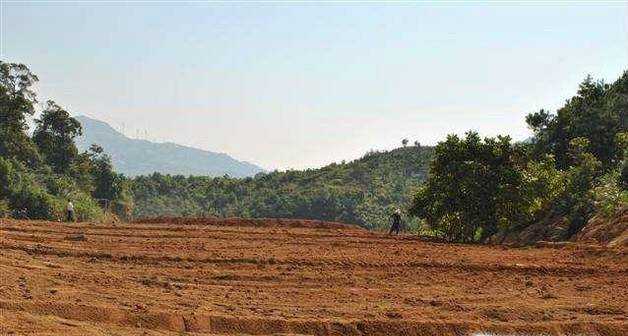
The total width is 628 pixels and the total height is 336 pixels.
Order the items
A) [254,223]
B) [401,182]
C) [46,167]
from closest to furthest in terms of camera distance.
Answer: [254,223]
[46,167]
[401,182]

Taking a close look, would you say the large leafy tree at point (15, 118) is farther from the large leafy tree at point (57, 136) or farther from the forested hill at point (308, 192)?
the forested hill at point (308, 192)

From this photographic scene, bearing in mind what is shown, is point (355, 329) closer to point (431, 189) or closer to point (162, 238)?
point (162, 238)

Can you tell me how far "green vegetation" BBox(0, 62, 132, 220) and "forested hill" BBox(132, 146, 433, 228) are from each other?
1457 centimetres

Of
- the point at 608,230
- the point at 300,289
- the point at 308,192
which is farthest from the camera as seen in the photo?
the point at 308,192

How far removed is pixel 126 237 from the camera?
2228 cm

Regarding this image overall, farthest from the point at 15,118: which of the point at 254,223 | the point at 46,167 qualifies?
the point at 254,223

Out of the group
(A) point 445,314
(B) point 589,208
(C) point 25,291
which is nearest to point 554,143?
(B) point 589,208

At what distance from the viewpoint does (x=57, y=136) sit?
56969 mm

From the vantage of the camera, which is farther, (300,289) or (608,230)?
(608,230)

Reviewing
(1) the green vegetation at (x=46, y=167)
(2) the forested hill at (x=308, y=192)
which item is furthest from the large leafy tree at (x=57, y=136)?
(2) the forested hill at (x=308, y=192)

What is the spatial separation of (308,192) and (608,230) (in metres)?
51.6

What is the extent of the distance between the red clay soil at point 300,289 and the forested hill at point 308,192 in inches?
1816

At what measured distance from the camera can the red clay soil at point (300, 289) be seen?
28.5 ft

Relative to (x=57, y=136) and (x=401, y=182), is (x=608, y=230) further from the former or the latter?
(x=401, y=182)
